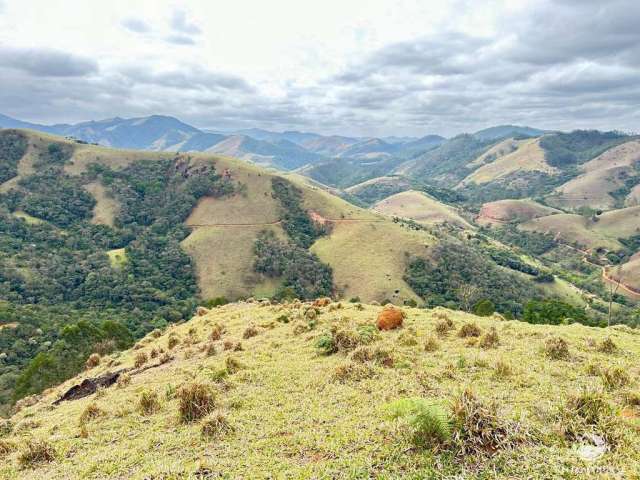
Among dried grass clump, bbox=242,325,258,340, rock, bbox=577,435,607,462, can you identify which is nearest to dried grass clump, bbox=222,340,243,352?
dried grass clump, bbox=242,325,258,340

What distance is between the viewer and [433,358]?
17391 mm

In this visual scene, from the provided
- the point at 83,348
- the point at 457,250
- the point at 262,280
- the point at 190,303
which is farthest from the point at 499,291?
the point at 83,348

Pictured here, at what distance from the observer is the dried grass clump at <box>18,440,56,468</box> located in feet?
43.6

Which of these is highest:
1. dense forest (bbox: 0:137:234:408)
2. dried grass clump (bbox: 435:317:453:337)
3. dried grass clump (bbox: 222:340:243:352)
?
dried grass clump (bbox: 435:317:453:337)

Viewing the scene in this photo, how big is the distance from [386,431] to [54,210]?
19446cm

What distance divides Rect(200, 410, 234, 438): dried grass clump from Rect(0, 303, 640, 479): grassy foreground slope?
0.04m

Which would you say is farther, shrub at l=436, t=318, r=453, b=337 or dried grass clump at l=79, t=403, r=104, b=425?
shrub at l=436, t=318, r=453, b=337

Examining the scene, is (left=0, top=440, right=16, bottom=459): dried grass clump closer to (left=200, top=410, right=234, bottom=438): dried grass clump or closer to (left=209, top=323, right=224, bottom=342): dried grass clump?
(left=200, top=410, right=234, bottom=438): dried grass clump

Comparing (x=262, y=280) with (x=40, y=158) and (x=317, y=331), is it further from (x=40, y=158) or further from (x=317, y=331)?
(x=40, y=158)

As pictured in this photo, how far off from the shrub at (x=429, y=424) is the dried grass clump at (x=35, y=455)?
12395mm

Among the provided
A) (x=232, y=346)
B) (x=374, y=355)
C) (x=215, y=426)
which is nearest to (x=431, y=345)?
(x=374, y=355)

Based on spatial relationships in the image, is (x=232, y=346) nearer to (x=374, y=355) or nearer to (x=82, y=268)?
(x=374, y=355)

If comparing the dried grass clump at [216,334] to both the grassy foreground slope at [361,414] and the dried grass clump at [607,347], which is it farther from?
the dried grass clump at [607,347]

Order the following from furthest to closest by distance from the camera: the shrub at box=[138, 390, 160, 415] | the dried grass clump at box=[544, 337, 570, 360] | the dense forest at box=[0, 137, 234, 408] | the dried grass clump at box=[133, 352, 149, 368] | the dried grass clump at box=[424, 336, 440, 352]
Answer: the dense forest at box=[0, 137, 234, 408], the dried grass clump at box=[133, 352, 149, 368], the dried grass clump at box=[424, 336, 440, 352], the dried grass clump at box=[544, 337, 570, 360], the shrub at box=[138, 390, 160, 415]
